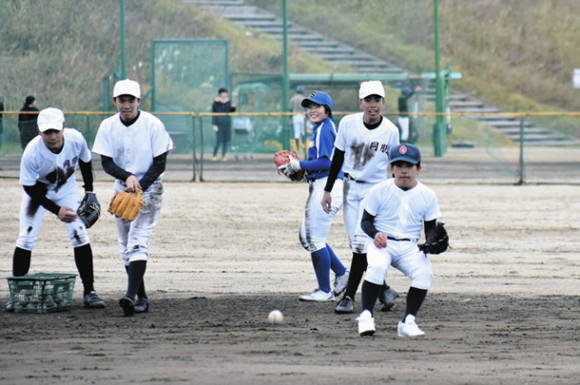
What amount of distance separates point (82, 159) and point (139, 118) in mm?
774

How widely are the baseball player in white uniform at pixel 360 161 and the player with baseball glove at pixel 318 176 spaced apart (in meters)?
0.22

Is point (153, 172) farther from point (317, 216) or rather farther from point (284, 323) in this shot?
point (284, 323)

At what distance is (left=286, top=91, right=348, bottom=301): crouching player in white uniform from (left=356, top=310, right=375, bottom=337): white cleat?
1477mm

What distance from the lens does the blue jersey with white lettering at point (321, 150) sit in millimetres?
7996

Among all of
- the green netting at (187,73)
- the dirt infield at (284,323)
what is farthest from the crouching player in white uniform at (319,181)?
the green netting at (187,73)

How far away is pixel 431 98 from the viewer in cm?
3150

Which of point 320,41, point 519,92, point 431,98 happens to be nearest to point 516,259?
point 431,98

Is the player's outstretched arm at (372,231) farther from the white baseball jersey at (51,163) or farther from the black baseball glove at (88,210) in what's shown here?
the white baseball jersey at (51,163)

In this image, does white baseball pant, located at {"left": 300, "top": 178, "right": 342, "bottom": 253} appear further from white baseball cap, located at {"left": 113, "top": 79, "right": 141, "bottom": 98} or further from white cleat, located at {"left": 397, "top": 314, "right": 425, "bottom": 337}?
white baseball cap, located at {"left": 113, "top": 79, "right": 141, "bottom": 98}

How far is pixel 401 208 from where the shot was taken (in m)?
6.77

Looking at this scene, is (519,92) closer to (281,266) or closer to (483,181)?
(483,181)

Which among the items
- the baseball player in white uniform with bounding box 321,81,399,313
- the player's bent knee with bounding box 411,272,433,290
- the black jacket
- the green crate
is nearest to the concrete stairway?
the black jacket

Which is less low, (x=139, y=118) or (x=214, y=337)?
(x=139, y=118)

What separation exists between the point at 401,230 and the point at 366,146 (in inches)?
45.3
